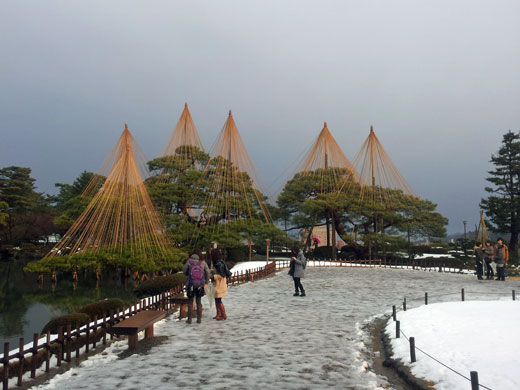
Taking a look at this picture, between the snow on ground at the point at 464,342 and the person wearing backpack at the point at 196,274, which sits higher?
the person wearing backpack at the point at 196,274

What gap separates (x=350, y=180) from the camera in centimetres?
3653

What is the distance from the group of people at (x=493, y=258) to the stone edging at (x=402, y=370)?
1310 cm

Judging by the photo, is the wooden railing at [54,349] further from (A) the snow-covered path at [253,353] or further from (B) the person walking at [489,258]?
(B) the person walking at [489,258]

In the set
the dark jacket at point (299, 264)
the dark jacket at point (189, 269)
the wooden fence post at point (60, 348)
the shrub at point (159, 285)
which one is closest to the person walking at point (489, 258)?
the dark jacket at point (299, 264)

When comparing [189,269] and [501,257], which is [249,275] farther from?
[501,257]

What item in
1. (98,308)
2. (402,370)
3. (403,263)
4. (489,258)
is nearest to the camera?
(402,370)

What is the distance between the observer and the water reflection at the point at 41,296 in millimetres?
13922

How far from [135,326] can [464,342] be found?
5565mm

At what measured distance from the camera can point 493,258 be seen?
18859mm

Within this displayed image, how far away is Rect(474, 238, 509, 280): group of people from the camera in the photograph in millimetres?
18250

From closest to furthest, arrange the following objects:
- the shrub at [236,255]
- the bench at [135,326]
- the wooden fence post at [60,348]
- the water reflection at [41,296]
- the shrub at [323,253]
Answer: the wooden fence post at [60,348] → the bench at [135,326] → the water reflection at [41,296] → the shrub at [236,255] → the shrub at [323,253]

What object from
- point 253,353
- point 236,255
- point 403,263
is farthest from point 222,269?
point 403,263

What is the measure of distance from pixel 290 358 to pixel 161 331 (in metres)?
3.41

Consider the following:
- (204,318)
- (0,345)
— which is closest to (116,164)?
(0,345)
